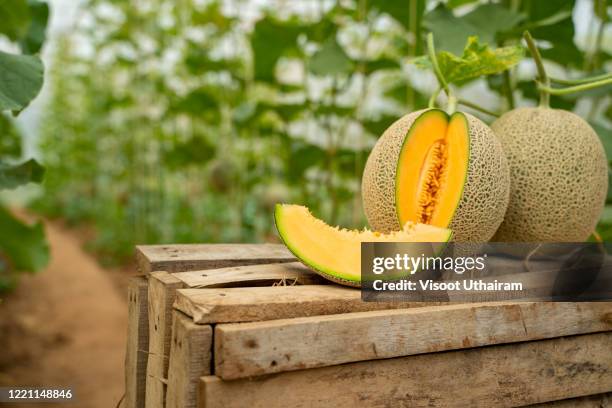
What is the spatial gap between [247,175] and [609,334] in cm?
220

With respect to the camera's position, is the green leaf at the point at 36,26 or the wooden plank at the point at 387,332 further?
the green leaf at the point at 36,26

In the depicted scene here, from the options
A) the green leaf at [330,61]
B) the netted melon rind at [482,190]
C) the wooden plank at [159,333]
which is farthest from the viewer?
the green leaf at [330,61]

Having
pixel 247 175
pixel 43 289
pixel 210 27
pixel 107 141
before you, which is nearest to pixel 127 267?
pixel 43 289

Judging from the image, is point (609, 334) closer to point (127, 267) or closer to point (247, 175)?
point (247, 175)

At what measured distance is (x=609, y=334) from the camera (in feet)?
3.17

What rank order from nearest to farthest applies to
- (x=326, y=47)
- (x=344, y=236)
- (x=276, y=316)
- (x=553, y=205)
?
(x=276, y=316) < (x=344, y=236) < (x=553, y=205) < (x=326, y=47)

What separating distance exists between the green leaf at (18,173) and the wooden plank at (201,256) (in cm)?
45

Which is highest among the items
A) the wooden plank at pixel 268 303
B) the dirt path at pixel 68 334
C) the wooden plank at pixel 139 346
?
the wooden plank at pixel 268 303

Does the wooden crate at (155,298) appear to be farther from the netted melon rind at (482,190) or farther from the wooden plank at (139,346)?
the netted melon rind at (482,190)

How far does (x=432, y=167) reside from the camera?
3.25 feet

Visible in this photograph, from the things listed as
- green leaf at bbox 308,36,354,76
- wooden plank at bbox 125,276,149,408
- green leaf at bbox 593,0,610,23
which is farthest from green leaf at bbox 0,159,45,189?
green leaf at bbox 593,0,610,23

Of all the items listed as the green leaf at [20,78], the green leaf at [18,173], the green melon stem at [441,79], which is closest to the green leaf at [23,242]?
the green leaf at [18,173]

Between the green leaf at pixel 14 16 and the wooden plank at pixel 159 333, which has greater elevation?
the green leaf at pixel 14 16

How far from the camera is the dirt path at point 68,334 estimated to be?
89.0 inches
